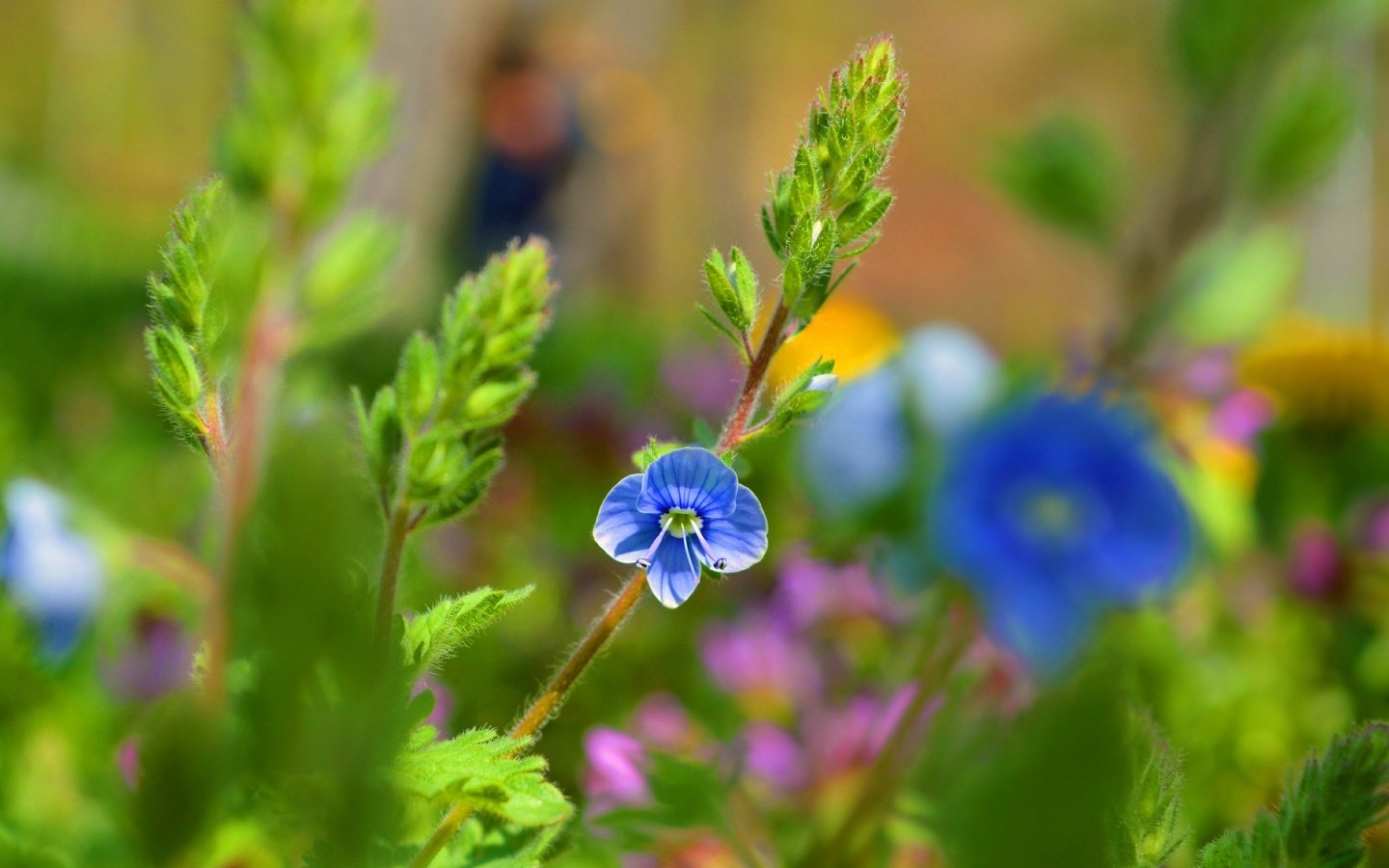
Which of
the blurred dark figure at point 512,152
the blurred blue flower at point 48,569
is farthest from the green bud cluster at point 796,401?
the blurred dark figure at point 512,152

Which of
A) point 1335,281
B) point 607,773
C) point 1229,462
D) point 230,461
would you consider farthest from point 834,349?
point 1335,281

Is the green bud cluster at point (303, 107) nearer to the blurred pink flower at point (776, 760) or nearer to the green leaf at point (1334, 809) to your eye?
the green leaf at point (1334, 809)

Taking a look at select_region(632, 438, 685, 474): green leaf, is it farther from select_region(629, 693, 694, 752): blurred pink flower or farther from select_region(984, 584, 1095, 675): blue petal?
select_region(629, 693, 694, 752): blurred pink flower

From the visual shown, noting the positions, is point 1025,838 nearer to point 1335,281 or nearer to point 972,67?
point 1335,281

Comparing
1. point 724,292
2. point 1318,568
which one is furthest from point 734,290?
point 1318,568

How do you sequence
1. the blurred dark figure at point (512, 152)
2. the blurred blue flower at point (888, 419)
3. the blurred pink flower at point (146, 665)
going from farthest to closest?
the blurred dark figure at point (512, 152)
the blurred pink flower at point (146, 665)
the blurred blue flower at point (888, 419)

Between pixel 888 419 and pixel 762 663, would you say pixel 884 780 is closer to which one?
pixel 888 419

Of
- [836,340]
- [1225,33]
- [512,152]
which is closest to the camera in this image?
[1225,33]
